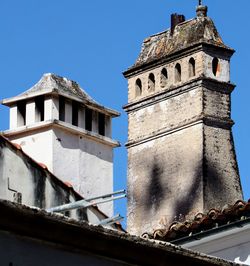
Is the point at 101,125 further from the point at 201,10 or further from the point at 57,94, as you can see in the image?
the point at 201,10

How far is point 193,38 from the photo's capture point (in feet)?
163

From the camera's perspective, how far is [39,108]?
686 inches

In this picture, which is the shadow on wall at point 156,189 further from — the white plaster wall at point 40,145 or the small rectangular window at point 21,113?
the white plaster wall at point 40,145

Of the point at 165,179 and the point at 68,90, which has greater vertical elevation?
the point at 165,179

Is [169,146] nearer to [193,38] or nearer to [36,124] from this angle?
[193,38]

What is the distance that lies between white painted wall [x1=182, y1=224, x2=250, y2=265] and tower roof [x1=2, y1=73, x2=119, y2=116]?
114 inches

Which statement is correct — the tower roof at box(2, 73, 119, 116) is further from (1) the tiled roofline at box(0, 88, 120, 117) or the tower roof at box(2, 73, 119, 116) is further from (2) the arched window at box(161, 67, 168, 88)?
(2) the arched window at box(161, 67, 168, 88)

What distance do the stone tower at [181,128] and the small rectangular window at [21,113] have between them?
95.1 feet

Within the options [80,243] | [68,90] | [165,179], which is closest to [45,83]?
[68,90]

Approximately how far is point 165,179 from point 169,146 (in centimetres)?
109

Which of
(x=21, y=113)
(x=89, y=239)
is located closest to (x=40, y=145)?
(x=21, y=113)

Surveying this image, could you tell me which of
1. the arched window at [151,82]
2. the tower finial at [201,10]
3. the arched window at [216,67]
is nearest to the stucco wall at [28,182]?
the arched window at [216,67]

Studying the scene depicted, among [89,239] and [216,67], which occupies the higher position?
[216,67]

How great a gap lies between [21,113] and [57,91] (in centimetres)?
50
